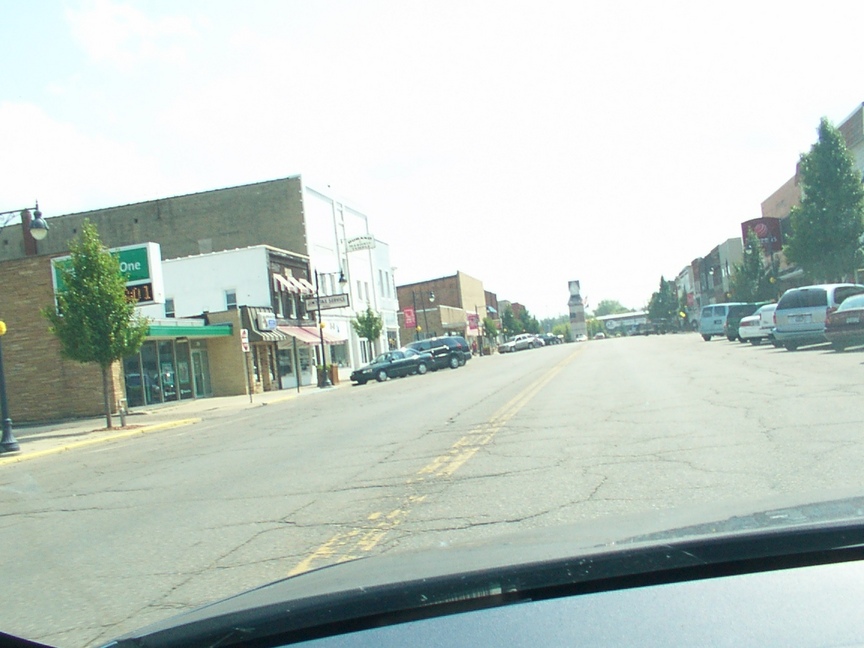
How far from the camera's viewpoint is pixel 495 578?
7.70 feet

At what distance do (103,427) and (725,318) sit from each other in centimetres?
2926

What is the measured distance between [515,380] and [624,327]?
168958 mm

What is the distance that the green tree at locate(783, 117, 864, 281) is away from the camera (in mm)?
36312

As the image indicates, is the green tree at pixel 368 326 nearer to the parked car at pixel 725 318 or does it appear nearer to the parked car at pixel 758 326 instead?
the parked car at pixel 725 318

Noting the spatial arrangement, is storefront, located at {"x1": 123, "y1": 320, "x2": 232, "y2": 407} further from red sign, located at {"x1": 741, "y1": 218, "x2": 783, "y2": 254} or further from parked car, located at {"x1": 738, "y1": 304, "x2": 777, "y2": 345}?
red sign, located at {"x1": 741, "y1": 218, "x2": 783, "y2": 254}

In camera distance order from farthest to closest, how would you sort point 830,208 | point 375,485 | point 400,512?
point 830,208
point 375,485
point 400,512

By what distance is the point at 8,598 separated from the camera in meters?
5.92

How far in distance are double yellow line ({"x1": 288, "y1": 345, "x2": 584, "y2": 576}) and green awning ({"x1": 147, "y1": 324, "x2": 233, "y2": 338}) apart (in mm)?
18799

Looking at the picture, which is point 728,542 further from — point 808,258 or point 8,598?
point 808,258

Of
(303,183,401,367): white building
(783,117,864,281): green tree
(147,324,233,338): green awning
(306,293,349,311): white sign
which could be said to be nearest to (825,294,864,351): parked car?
(783,117,864,281): green tree

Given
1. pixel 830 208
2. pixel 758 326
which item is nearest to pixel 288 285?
pixel 758 326

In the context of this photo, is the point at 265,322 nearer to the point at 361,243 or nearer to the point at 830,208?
the point at 361,243

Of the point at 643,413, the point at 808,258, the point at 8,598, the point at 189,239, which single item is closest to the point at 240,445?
the point at 643,413

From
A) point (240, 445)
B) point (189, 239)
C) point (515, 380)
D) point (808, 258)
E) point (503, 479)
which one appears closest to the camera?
point (503, 479)
